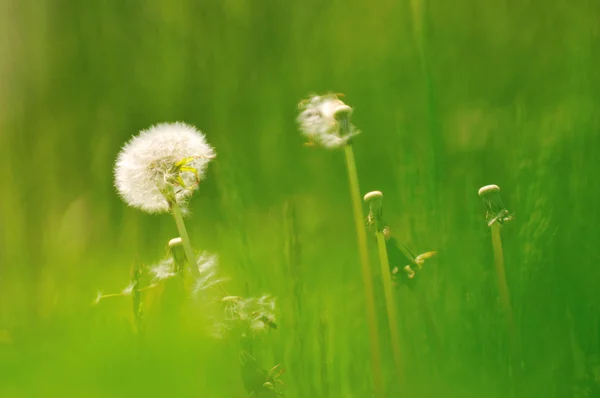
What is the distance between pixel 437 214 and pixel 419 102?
1.19ft

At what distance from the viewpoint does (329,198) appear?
1247mm

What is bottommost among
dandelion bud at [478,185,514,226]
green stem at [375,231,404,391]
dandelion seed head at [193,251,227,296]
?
green stem at [375,231,404,391]

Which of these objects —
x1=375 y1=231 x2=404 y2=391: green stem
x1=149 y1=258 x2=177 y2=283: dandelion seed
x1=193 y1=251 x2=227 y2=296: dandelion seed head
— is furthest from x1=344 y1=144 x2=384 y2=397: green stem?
x1=149 y1=258 x2=177 y2=283: dandelion seed

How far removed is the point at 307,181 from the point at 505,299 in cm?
55

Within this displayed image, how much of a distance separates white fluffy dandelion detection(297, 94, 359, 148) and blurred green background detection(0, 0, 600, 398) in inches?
4.4

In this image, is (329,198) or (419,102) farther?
(329,198)

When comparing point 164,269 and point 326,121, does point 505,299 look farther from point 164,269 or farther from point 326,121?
point 164,269

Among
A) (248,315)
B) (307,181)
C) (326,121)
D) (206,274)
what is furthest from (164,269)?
(307,181)

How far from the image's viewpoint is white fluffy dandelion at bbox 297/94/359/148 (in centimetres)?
72

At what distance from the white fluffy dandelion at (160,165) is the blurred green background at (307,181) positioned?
6 cm

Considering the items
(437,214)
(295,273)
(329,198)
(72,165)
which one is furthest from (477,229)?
(72,165)

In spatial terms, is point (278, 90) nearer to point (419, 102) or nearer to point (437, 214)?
point (419, 102)

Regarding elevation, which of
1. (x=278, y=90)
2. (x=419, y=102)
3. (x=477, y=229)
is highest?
(x=278, y=90)

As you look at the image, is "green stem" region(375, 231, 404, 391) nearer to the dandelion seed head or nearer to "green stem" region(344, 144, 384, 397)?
"green stem" region(344, 144, 384, 397)
